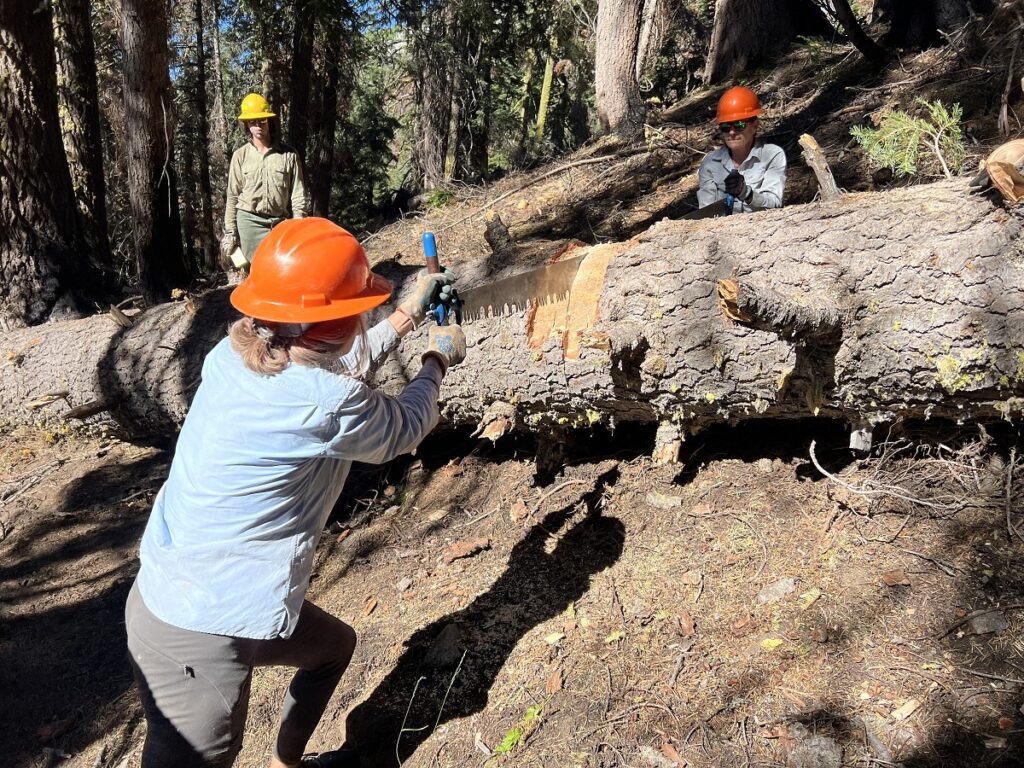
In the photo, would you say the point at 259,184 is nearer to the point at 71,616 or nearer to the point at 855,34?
the point at 71,616

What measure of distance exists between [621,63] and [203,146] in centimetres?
1009

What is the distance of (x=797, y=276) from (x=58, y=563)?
4608 millimetres

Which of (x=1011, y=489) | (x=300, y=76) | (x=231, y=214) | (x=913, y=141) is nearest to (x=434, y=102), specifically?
(x=300, y=76)

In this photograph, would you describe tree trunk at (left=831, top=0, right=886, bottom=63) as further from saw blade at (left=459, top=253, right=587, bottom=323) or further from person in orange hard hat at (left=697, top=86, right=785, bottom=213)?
saw blade at (left=459, top=253, right=587, bottom=323)

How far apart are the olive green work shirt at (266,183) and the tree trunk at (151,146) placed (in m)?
2.07

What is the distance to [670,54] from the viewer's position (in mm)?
13172

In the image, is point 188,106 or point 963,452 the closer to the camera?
point 963,452

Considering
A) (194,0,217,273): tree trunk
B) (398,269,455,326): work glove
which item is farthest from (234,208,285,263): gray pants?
(194,0,217,273): tree trunk

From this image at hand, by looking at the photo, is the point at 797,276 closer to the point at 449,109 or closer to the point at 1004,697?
the point at 1004,697

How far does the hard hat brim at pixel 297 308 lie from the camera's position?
208 centimetres

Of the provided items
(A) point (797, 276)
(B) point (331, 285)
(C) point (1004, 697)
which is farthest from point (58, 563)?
(C) point (1004, 697)

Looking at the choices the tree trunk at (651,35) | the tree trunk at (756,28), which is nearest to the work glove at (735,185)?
the tree trunk at (756,28)

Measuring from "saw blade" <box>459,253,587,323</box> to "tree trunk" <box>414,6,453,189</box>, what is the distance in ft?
25.5

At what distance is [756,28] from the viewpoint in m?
9.70
